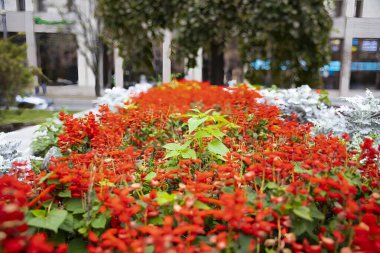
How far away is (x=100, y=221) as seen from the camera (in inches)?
43.9

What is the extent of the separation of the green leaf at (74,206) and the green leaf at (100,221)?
95 mm

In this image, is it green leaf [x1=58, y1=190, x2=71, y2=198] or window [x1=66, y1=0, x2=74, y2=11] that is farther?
window [x1=66, y1=0, x2=74, y2=11]

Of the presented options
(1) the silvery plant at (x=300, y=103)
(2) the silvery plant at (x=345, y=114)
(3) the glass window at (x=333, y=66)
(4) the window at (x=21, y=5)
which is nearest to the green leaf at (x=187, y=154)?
(2) the silvery plant at (x=345, y=114)

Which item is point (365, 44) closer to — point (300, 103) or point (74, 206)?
point (300, 103)

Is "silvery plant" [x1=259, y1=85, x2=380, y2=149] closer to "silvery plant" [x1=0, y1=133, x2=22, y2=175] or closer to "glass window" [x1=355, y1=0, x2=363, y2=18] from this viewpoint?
"glass window" [x1=355, y1=0, x2=363, y2=18]

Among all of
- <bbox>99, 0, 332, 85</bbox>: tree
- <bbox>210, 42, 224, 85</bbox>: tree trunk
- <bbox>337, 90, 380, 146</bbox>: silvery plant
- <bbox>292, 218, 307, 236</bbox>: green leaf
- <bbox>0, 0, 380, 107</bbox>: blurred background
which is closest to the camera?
<bbox>292, 218, 307, 236</bbox>: green leaf

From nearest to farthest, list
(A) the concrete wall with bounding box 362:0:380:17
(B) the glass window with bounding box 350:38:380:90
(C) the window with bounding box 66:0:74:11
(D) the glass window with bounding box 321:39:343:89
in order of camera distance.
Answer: (A) the concrete wall with bounding box 362:0:380:17
(B) the glass window with bounding box 350:38:380:90
(D) the glass window with bounding box 321:39:343:89
(C) the window with bounding box 66:0:74:11

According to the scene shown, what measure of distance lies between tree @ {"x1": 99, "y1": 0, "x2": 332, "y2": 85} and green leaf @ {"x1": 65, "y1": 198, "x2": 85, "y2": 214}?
626 cm

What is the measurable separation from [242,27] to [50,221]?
23.3 feet

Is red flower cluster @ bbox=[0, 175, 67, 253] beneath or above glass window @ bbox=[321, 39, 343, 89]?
beneath

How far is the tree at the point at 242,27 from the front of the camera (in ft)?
22.7

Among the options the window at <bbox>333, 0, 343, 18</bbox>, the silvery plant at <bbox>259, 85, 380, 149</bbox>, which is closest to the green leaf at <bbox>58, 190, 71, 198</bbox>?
the silvery plant at <bbox>259, 85, 380, 149</bbox>

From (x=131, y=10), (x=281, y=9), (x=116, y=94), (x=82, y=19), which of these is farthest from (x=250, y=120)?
(x=82, y=19)

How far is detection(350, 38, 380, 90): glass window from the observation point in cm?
436
